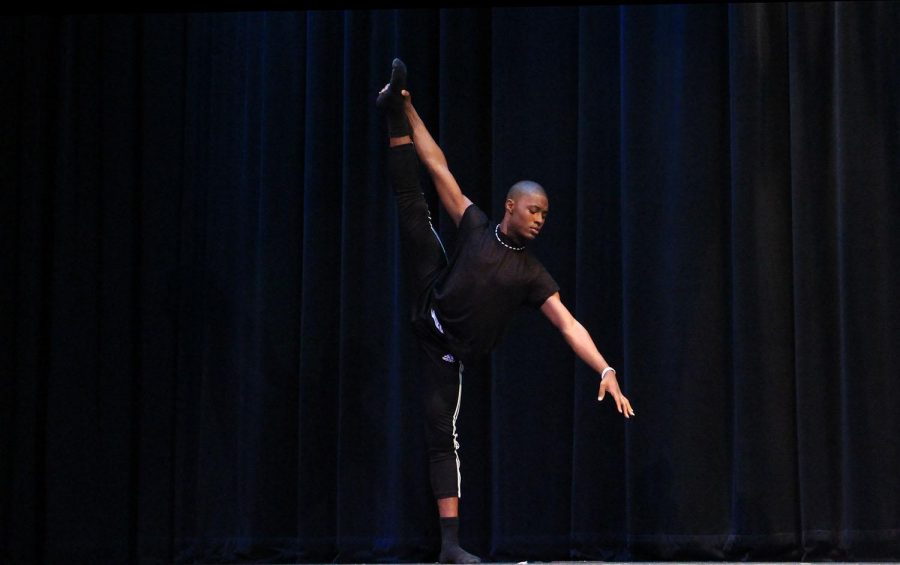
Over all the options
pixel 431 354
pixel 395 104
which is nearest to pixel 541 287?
pixel 431 354

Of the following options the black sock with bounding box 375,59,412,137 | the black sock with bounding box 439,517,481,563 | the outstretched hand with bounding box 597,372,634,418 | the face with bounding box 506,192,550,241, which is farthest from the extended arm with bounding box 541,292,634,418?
the black sock with bounding box 375,59,412,137

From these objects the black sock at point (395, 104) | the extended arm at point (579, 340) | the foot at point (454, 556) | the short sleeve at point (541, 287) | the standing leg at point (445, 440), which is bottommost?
the foot at point (454, 556)

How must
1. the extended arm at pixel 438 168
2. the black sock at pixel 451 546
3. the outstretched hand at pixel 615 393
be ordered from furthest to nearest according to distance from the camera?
1. the extended arm at pixel 438 168
2. the black sock at pixel 451 546
3. the outstretched hand at pixel 615 393

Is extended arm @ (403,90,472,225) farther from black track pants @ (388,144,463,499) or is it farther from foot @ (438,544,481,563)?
foot @ (438,544,481,563)

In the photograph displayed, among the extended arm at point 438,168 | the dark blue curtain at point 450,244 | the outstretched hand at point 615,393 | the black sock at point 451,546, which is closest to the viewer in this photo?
the outstretched hand at point 615,393

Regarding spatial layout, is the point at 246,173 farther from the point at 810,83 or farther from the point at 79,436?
the point at 810,83

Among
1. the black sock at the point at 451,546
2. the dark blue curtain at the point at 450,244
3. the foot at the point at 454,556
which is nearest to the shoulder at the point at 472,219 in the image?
the dark blue curtain at the point at 450,244

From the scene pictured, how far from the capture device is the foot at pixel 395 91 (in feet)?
12.9

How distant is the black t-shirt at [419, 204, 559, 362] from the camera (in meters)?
4.01

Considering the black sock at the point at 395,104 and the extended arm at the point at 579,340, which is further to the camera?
the black sock at the point at 395,104

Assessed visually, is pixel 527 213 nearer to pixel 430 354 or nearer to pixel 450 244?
pixel 430 354

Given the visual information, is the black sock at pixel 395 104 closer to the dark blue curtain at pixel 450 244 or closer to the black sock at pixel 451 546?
the dark blue curtain at pixel 450 244

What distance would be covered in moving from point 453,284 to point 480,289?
0.11 m

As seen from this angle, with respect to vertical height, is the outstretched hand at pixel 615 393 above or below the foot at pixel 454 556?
above
